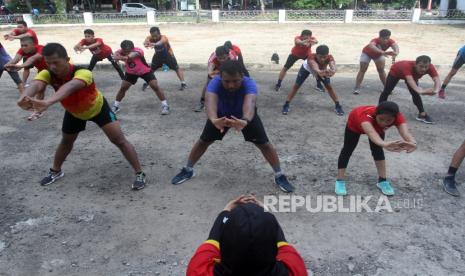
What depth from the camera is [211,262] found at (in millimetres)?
1851

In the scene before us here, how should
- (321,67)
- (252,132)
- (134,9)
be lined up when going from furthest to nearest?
(134,9)
(321,67)
(252,132)

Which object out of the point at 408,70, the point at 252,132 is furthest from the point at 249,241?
the point at 408,70

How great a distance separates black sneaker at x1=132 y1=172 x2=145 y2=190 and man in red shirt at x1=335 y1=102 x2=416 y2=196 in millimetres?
2380

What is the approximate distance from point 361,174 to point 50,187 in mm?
4000

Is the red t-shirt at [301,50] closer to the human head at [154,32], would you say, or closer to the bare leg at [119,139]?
the human head at [154,32]

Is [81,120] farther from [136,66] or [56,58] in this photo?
[136,66]

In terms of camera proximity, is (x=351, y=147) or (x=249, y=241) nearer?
(x=249, y=241)

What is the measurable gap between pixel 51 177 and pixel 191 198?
187 centimetres

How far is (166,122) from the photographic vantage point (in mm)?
6871

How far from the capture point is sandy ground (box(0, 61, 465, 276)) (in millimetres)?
3402

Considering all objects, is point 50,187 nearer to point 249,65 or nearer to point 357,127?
point 357,127

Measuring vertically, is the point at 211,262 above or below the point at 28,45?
below


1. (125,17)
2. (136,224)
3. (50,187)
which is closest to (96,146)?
(50,187)

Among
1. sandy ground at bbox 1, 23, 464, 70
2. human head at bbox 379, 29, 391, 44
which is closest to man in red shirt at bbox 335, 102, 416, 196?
human head at bbox 379, 29, 391, 44
